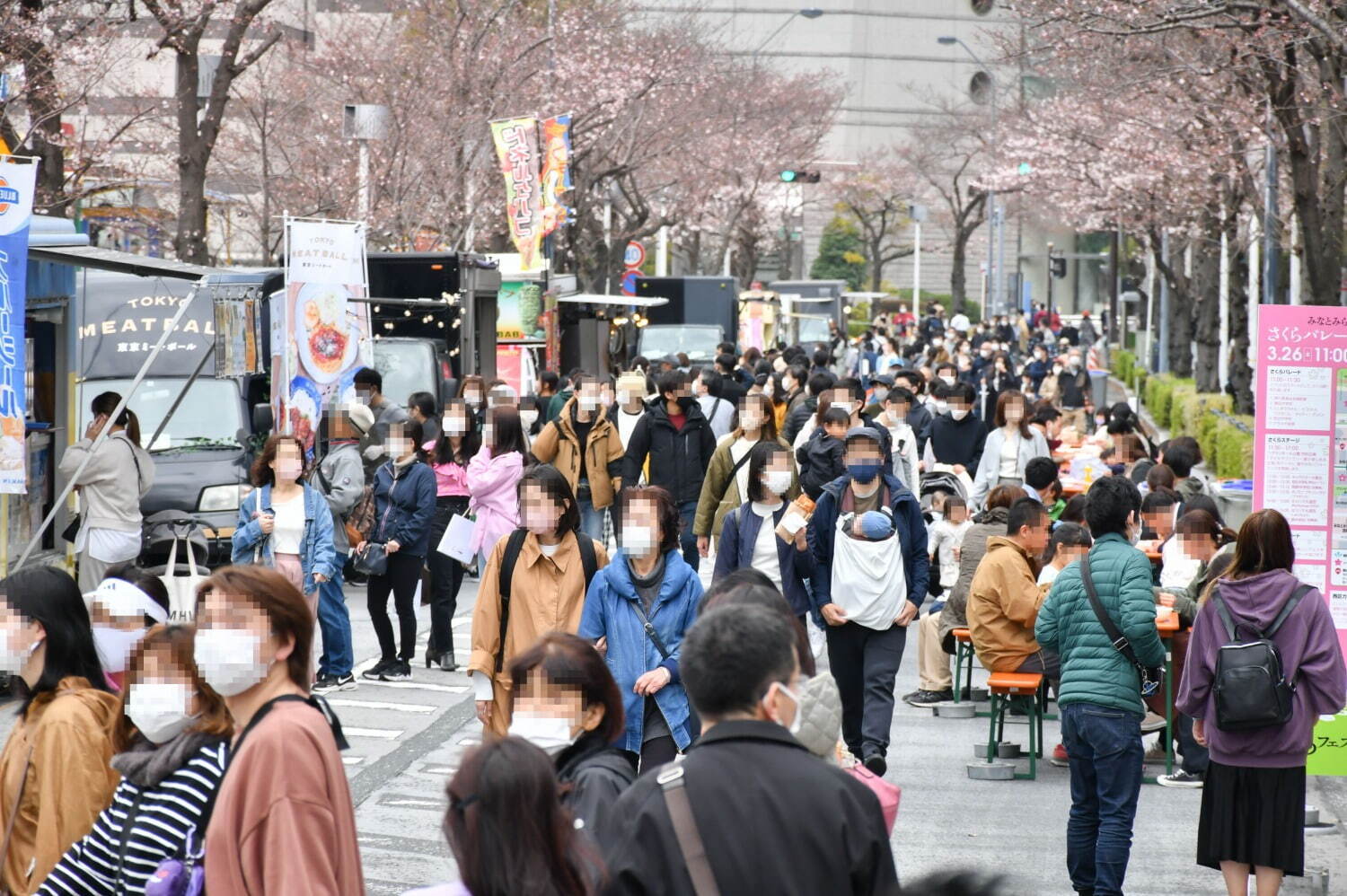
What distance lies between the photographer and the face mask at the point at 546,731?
13.0ft

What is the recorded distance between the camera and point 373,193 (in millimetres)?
27781

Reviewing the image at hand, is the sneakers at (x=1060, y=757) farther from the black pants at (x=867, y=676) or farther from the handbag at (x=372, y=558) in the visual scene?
the handbag at (x=372, y=558)

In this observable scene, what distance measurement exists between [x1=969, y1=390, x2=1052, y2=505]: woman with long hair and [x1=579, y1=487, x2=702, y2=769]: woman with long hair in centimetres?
736

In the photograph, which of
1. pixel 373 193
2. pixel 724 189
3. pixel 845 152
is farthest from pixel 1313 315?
pixel 845 152

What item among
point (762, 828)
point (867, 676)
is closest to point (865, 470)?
point (867, 676)

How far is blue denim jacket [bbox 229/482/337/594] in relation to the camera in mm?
9609


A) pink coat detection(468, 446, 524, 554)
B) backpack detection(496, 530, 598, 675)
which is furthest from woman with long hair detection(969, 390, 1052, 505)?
backpack detection(496, 530, 598, 675)

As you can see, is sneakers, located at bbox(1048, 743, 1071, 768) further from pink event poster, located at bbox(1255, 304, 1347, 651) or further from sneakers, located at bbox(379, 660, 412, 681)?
sneakers, located at bbox(379, 660, 412, 681)

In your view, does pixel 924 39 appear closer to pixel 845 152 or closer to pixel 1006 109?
pixel 845 152

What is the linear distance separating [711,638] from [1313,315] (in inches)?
193

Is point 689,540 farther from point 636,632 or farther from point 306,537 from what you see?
point 636,632

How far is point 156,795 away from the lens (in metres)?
3.79

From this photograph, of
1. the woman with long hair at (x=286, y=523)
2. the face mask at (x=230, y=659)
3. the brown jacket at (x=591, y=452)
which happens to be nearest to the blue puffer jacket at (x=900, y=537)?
the woman with long hair at (x=286, y=523)

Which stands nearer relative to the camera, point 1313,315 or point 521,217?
point 1313,315
